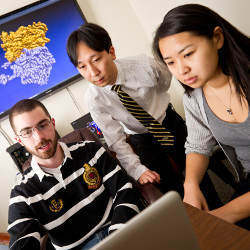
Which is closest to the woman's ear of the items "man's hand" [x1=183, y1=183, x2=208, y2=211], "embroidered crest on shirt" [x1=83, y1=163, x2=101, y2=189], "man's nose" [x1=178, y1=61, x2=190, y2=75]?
"man's nose" [x1=178, y1=61, x2=190, y2=75]

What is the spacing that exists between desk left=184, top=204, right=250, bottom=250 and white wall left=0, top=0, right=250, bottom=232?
5.39ft

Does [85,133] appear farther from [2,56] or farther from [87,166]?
[2,56]

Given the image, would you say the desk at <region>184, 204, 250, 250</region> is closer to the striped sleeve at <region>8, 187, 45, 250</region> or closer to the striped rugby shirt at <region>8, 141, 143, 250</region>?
the striped rugby shirt at <region>8, 141, 143, 250</region>

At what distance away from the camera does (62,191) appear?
4.04ft

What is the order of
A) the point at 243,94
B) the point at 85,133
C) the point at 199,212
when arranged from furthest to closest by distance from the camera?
the point at 85,133 < the point at 243,94 < the point at 199,212

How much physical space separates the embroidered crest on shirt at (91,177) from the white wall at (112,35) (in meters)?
1.21

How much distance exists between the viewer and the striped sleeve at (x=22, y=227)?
108 cm

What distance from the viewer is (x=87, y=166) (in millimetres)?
1307

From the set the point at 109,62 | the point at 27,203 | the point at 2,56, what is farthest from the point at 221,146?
the point at 2,56

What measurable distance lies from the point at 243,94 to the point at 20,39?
6.44 feet

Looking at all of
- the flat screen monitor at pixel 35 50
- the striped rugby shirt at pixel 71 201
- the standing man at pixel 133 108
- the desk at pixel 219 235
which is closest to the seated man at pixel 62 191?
the striped rugby shirt at pixel 71 201

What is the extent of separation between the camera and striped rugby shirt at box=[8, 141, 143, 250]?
113cm

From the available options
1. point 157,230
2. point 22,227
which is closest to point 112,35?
point 22,227

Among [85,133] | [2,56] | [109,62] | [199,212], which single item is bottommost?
[199,212]
